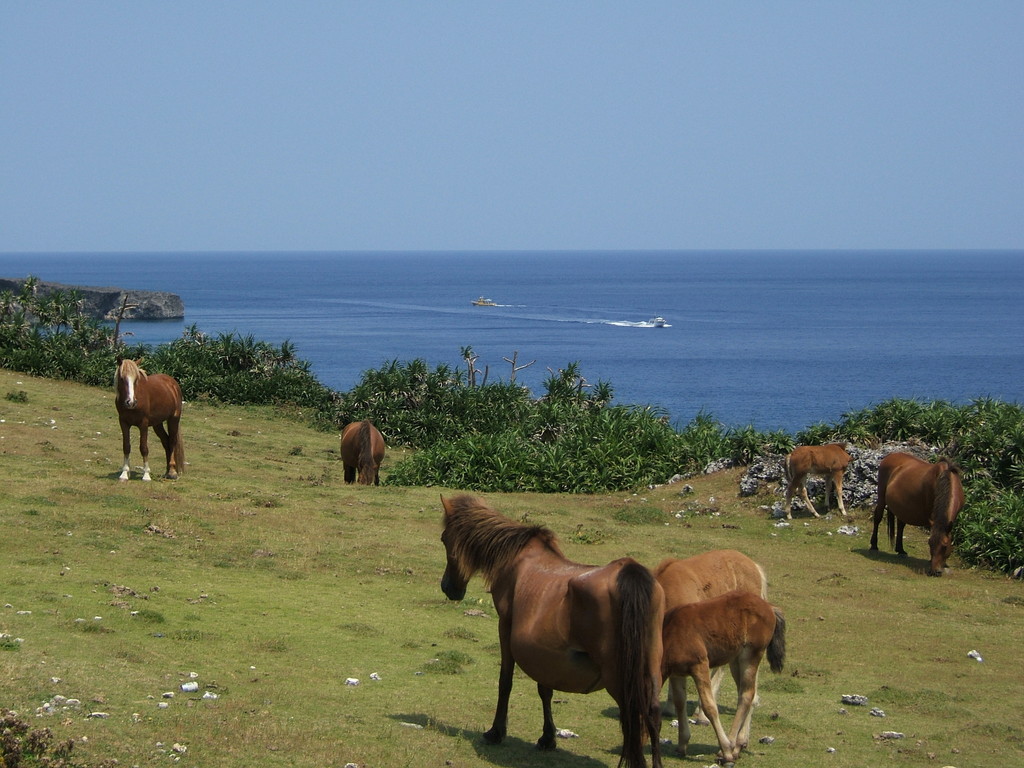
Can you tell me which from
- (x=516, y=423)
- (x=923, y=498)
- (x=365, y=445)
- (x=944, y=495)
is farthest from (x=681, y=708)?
(x=516, y=423)

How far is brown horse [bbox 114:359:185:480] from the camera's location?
53.3 ft

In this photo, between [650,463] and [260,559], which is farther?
[650,463]

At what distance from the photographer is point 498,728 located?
24.6 feet

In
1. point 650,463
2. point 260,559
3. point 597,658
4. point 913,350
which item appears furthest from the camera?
point 913,350

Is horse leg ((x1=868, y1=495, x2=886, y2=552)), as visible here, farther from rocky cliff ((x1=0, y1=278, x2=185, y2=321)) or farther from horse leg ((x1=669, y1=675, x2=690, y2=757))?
rocky cliff ((x1=0, y1=278, x2=185, y2=321))

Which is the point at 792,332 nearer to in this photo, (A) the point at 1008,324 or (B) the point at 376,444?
(A) the point at 1008,324

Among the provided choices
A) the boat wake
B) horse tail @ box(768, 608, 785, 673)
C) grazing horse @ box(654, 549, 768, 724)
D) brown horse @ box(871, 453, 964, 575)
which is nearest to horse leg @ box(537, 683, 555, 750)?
grazing horse @ box(654, 549, 768, 724)

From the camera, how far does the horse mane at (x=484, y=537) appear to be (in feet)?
24.9

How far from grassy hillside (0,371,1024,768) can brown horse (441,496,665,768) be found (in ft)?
2.41

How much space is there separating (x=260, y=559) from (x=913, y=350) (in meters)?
80.5

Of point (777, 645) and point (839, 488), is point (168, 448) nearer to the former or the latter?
point (839, 488)

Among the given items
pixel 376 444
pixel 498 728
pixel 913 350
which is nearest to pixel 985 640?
pixel 498 728

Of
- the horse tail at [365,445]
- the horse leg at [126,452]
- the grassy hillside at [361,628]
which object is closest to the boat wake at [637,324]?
the grassy hillside at [361,628]

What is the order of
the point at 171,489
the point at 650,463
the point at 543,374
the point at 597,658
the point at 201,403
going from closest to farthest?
the point at 597,658
the point at 171,489
the point at 650,463
the point at 201,403
the point at 543,374
